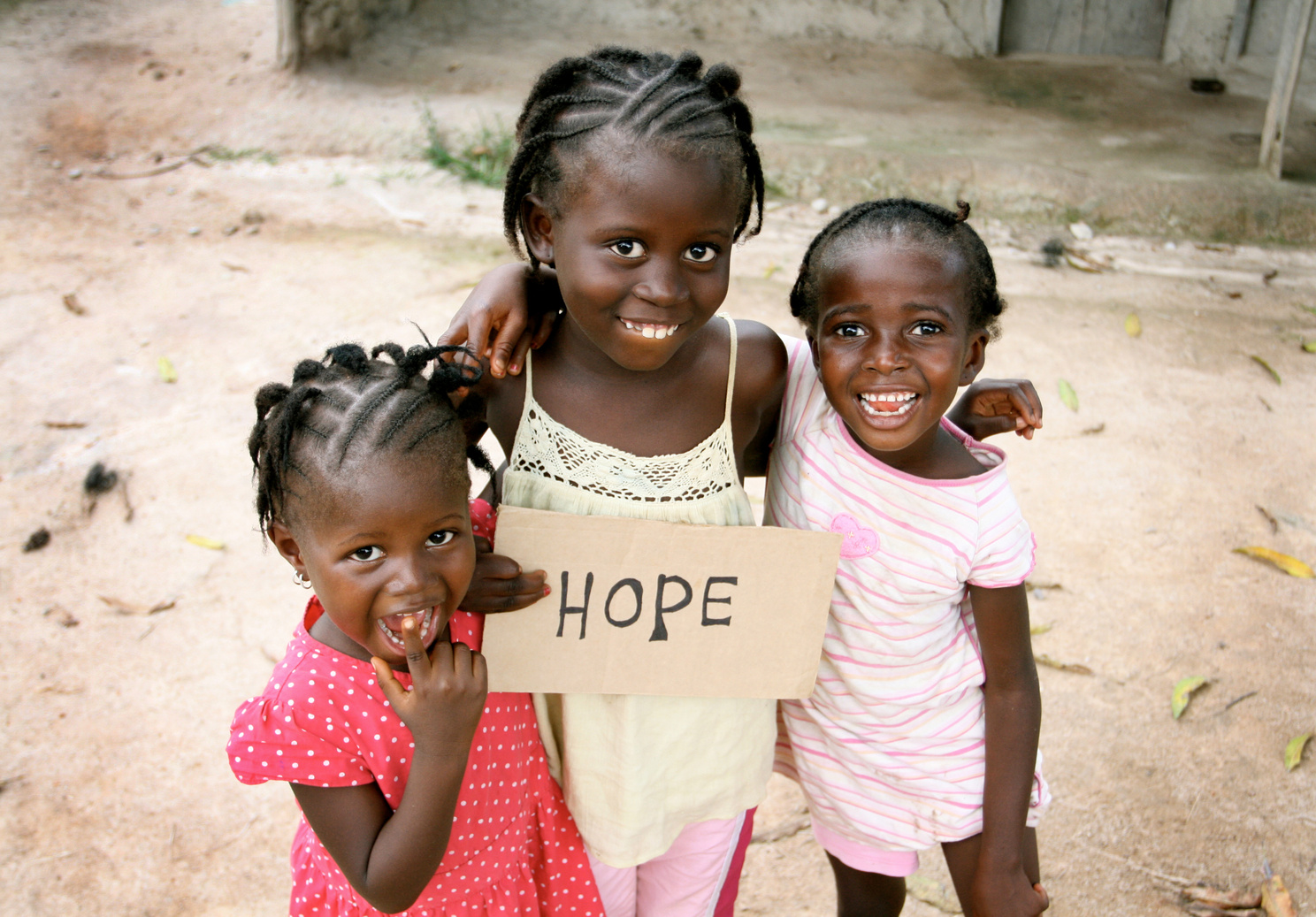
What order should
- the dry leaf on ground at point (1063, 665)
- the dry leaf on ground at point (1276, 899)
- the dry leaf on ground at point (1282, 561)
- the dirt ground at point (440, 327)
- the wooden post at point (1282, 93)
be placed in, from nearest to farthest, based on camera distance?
the dry leaf on ground at point (1276, 899) → the dirt ground at point (440, 327) → the dry leaf on ground at point (1063, 665) → the dry leaf on ground at point (1282, 561) → the wooden post at point (1282, 93)

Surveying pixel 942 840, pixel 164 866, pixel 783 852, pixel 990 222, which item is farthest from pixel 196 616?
pixel 990 222

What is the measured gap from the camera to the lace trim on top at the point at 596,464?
54.9 inches

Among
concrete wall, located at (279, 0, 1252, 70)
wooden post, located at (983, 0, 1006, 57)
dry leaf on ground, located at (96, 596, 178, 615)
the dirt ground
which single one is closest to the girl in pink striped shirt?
the dirt ground

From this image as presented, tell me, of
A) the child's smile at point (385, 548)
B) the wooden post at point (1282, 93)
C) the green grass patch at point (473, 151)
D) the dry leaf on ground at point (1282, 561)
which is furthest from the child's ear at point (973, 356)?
the wooden post at point (1282, 93)

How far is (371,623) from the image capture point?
3.77 feet

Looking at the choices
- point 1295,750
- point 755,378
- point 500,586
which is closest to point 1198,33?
point 1295,750

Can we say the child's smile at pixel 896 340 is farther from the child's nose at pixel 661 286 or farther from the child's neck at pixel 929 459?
the child's nose at pixel 661 286

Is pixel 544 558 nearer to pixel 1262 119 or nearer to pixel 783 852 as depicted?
pixel 783 852

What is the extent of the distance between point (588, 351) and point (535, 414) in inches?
4.6

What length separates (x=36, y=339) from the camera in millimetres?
3822

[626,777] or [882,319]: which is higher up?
[882,319]

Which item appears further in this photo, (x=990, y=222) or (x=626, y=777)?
(x=990, y=222)

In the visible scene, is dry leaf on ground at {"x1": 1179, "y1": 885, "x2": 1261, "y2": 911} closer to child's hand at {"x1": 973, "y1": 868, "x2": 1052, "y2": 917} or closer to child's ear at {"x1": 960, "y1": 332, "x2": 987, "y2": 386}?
child's hand at {"x1": 973, "y1": 868, "x2": 1052, "y2": 917}

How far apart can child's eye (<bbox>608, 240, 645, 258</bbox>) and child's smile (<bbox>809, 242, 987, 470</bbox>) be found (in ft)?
0.94
